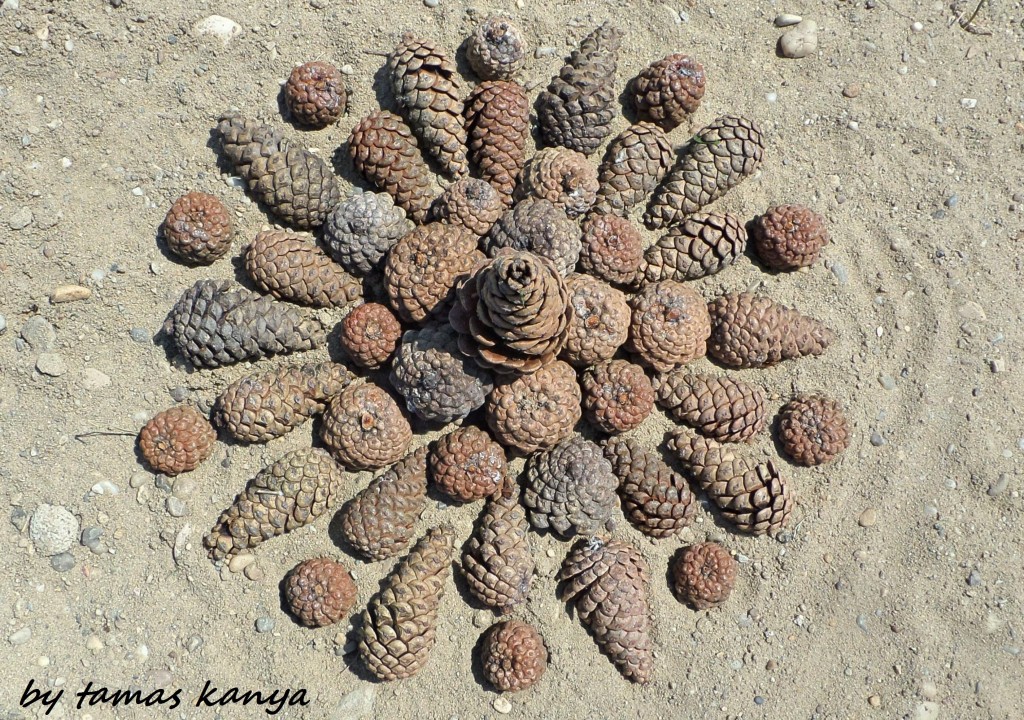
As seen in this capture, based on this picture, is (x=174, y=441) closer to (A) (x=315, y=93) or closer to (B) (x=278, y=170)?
(B) (x=278, y=170)

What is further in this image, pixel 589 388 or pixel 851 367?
pixel 851 367

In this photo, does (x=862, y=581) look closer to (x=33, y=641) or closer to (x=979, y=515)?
(x=979, y=515)

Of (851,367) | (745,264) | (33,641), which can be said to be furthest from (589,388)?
(33,641)

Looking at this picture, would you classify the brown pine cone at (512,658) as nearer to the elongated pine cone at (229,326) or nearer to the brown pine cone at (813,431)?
the brown pine cone at (813,431)

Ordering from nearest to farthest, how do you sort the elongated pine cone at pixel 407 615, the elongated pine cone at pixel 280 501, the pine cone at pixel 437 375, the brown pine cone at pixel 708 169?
the pine cone at pixel 437 375 → the elongated pine cone at pixel 407 615 → the elongated pine cone at pixel 280 501 → the brown pine cone at pixel 708 169

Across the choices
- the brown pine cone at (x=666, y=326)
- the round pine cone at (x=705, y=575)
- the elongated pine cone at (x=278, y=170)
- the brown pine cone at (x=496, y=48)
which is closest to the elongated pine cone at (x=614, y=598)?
the round pine cone at (x=705, y=575)

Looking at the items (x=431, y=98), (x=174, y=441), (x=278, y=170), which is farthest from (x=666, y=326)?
(x=174, y=441)

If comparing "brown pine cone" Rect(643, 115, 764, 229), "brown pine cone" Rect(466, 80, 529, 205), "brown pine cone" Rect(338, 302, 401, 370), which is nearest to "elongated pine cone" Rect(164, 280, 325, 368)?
"brown pine cone" Rect(338, 302, 401, 370)
